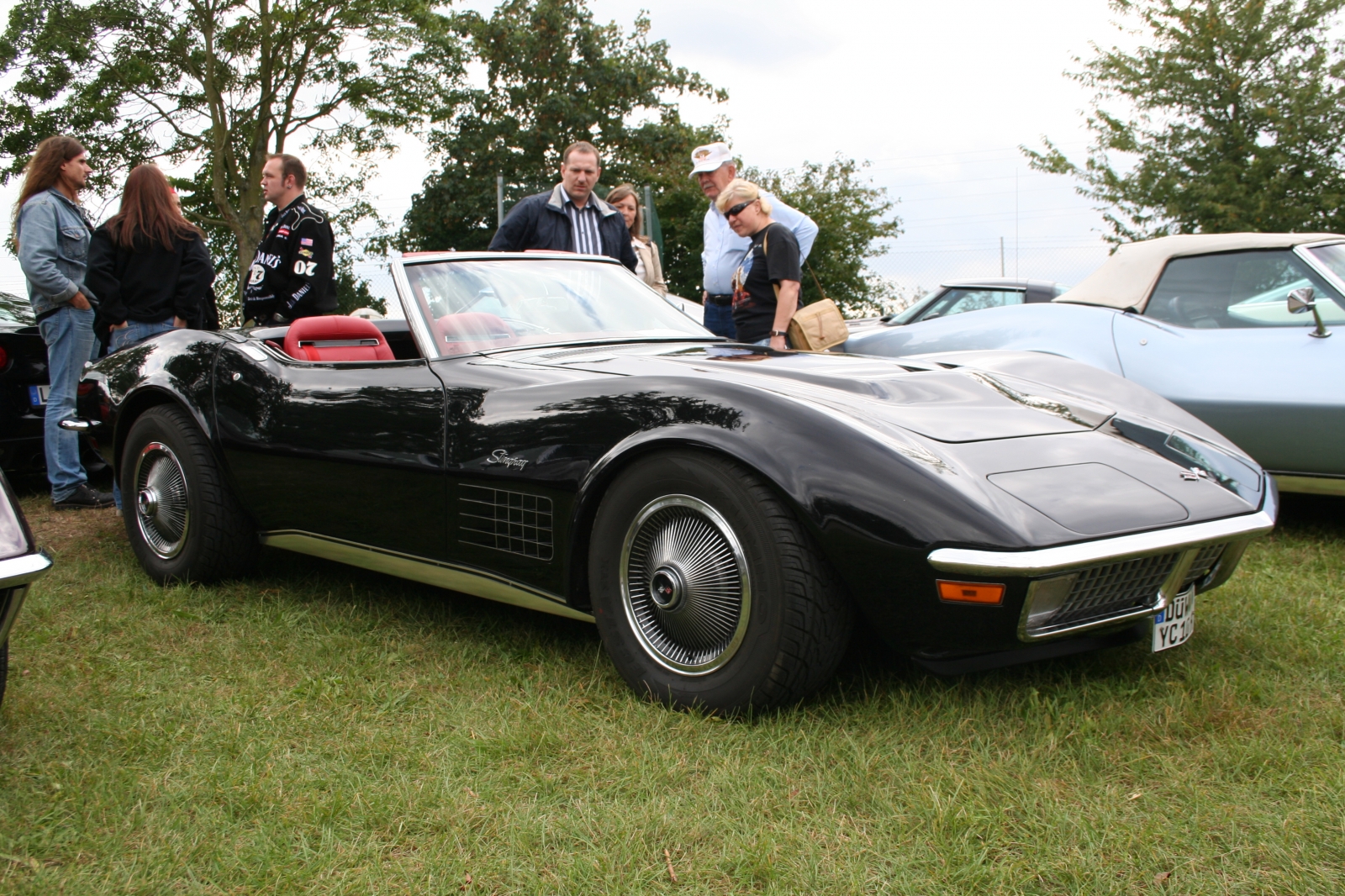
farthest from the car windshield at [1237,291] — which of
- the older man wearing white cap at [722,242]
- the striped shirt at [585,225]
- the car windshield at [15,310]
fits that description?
the car windshield at [15,310]

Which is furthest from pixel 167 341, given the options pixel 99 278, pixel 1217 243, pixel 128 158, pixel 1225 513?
pixel 128 158

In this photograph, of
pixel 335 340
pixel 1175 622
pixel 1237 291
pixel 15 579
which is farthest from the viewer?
pixel 1237 291

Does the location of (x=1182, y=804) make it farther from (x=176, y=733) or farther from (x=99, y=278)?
(x=99, y=278)

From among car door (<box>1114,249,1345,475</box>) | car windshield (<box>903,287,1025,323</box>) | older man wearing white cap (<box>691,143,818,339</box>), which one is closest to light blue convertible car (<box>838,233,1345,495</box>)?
car door (<box>1114,249,1345,475</box>)

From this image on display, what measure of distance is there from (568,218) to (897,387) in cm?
307

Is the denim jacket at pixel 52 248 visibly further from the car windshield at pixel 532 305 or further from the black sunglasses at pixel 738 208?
the black sunglasses at pixel 738 208

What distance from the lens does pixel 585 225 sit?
548cm

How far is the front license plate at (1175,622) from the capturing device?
2.43m

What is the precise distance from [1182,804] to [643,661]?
117 centimetres

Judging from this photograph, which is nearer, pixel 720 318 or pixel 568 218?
pixel 568 218

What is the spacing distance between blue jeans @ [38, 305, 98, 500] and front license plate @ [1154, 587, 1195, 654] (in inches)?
192

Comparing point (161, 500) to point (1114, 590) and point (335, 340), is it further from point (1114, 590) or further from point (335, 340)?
point (1114, 590)

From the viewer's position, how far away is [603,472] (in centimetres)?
254

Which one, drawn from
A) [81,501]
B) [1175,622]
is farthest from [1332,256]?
[81,501]
